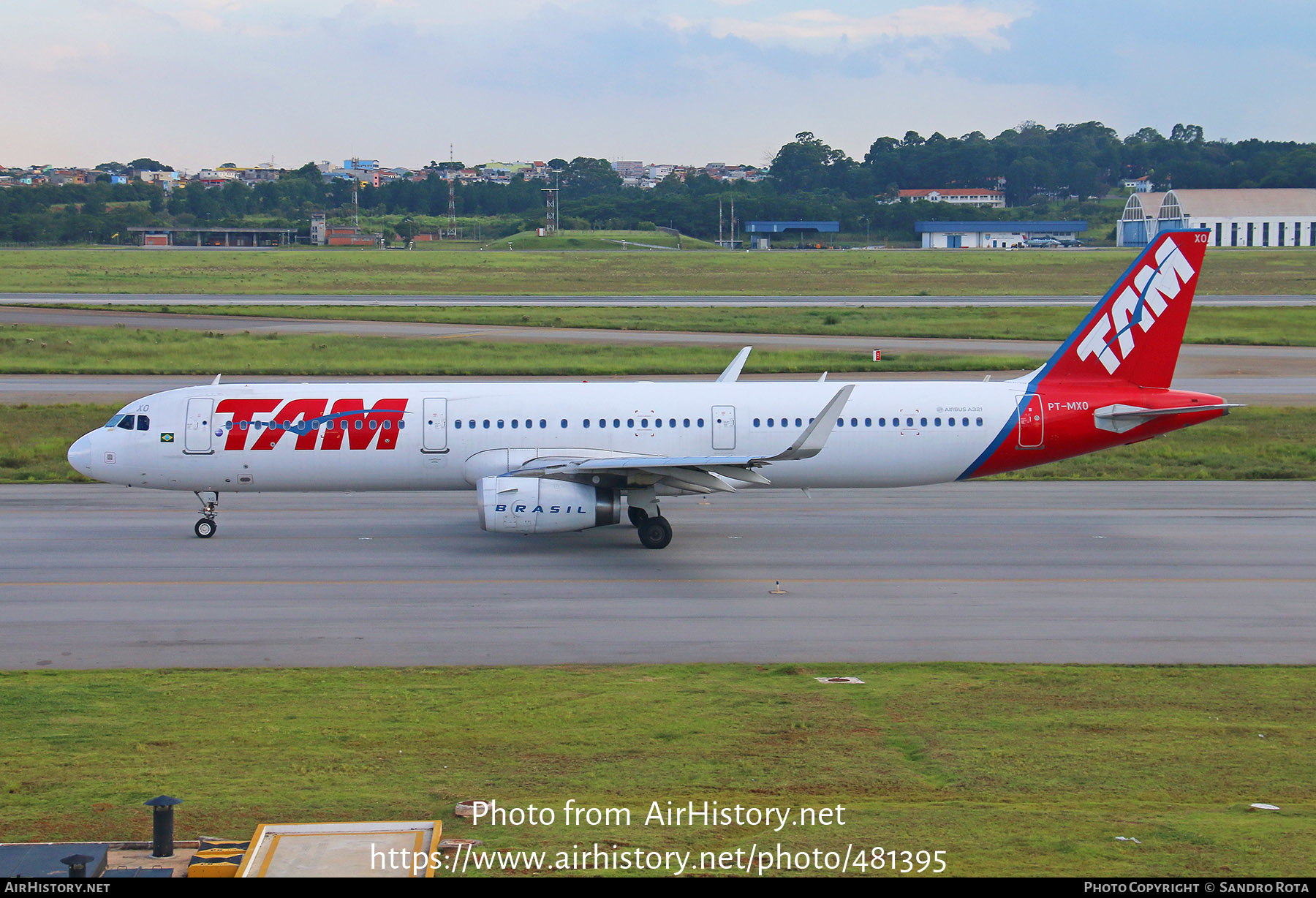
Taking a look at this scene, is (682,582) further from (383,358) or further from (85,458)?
(383,358)

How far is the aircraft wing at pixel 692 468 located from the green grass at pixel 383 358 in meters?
26.7

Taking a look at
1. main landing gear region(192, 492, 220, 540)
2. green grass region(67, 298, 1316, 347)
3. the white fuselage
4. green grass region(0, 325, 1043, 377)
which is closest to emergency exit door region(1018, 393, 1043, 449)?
the white fuselage

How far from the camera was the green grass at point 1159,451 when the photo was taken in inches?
1454

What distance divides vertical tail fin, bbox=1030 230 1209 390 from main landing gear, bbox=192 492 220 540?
19680 mm

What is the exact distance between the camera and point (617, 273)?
13375 centimetres

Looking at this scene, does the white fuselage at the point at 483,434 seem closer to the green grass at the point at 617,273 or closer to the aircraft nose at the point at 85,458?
the aircraft nose at the point at 85,458

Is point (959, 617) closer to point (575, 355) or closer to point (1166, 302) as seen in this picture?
point (1166, 302)

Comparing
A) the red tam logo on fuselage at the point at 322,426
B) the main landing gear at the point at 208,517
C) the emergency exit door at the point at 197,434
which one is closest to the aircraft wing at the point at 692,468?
the red tam logo on fuselage at the point at 322,426

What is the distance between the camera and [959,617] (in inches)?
858

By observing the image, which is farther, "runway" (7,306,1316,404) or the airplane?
"runway" (7,306,1316,404)

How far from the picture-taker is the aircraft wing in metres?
25.5

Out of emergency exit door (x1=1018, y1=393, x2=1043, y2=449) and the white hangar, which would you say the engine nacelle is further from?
the white hangar
